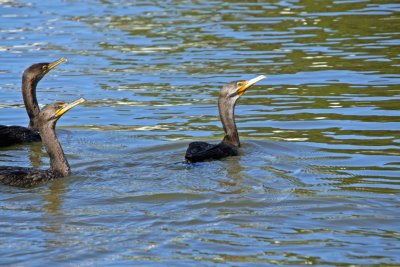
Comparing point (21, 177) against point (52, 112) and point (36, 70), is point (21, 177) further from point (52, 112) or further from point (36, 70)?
point (36, 70)

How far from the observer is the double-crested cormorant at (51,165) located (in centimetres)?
1327

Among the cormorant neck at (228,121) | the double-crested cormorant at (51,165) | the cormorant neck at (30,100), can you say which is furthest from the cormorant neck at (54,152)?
the cormorant neck at (30,100)

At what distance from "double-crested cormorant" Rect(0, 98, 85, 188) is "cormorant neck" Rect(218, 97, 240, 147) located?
2364 millimetres

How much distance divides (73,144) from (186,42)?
26.1 ft

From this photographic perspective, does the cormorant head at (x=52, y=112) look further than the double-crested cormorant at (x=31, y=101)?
No

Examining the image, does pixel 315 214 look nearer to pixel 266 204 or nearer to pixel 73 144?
pixel 266 204

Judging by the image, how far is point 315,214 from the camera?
1170 cm

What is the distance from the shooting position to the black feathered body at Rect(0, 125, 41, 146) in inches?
614

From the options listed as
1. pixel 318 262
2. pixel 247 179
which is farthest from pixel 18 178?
pixel 318 262

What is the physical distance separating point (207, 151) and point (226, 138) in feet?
4.07

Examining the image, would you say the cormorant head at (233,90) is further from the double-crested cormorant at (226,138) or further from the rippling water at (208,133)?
the rippling water at (208,133)

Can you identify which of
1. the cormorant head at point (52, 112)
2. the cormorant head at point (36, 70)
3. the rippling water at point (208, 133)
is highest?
the cormorant head at point (52, 112)

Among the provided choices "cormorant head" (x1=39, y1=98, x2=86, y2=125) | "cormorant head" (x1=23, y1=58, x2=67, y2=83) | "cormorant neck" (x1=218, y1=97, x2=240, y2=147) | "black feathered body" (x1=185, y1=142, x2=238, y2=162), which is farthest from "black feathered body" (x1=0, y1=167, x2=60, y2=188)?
"cormorant head" (x1=23, y1=58, x2=67, y2=83)

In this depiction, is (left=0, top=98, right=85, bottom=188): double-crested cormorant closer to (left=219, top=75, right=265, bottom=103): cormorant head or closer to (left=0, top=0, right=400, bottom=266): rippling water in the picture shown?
(left=0, top=0, right=400, bottom=266): rippling water
